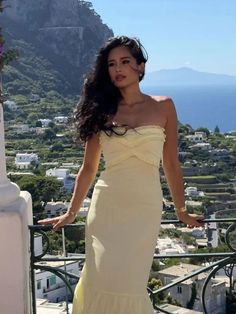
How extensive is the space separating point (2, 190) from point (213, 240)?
1037 inches

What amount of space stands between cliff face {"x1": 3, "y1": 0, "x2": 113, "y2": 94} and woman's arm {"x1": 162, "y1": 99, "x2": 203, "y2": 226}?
84.3 metres

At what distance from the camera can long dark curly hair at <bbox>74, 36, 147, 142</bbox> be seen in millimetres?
2354

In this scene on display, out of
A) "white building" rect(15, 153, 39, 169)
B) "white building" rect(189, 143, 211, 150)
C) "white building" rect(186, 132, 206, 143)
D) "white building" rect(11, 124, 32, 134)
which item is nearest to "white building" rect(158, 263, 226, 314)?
"white building" rect(15, 153, 39, 169)

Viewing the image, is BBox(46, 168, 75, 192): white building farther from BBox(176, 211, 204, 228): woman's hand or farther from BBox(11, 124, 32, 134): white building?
BBox(176, 211, 204, 228): woman's hand

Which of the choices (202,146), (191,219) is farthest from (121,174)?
(202,146)

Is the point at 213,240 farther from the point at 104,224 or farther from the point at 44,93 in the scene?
the point at 44,93

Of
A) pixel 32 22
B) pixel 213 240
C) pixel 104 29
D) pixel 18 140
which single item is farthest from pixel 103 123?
pixel 104 29

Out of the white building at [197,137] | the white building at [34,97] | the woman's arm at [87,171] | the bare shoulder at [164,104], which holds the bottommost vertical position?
the white building at [197,137]

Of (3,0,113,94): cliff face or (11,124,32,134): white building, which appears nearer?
(11,124,32,134): white building

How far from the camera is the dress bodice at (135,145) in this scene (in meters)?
2.24

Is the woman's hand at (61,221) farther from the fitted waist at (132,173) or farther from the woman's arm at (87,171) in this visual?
the fitted waist at (132,173)

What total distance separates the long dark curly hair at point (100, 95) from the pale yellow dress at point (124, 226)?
110mm

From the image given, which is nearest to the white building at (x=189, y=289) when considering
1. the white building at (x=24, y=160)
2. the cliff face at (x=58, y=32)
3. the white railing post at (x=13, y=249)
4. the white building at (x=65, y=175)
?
the white railing post at (x=13, y=249)

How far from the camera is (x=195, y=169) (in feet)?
180
